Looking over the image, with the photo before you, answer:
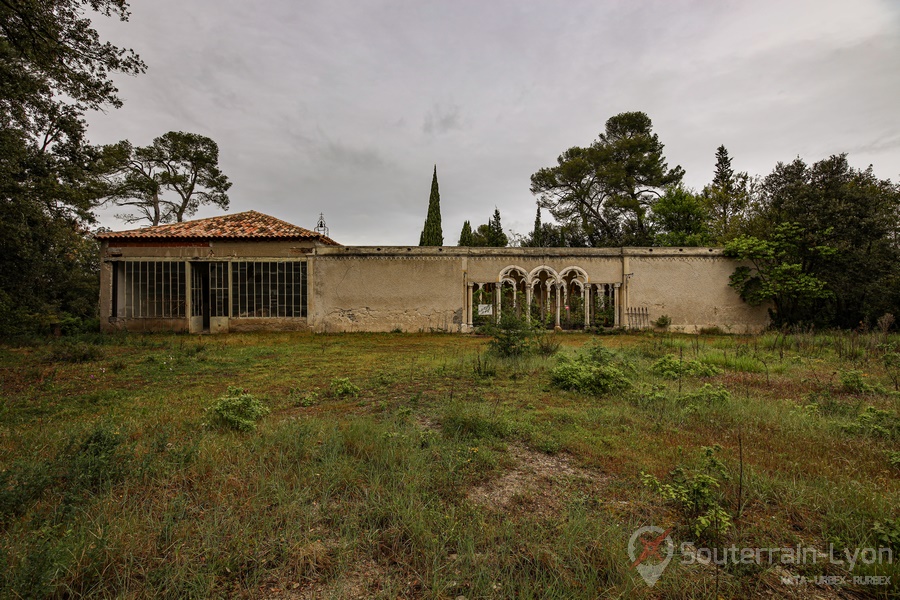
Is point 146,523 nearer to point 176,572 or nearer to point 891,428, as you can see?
point 176,572

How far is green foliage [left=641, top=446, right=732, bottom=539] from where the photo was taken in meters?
2.48

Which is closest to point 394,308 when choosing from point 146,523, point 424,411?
point 424,411

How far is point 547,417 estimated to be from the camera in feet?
16.0

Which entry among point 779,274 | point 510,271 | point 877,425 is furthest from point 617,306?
point 877,425

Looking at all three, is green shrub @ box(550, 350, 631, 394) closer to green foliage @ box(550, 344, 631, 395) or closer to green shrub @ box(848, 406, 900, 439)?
green foliage @ box(550, 344, 631, 395)

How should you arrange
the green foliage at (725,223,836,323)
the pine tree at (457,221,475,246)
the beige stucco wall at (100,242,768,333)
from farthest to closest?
the pine tree at (457,221,475,246) → the beige stucco wall at (100,242,768,333) → the green foliage at (725,223,836,323)

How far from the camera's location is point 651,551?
230cm

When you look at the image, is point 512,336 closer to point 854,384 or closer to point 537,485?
point 854,384

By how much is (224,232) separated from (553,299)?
1524 cm

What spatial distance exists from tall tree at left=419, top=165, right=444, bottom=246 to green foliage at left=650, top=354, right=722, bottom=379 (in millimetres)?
24410

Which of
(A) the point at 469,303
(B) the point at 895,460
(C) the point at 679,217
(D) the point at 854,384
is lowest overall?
(B) the point at 895,460

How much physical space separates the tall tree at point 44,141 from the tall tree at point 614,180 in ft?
90.1

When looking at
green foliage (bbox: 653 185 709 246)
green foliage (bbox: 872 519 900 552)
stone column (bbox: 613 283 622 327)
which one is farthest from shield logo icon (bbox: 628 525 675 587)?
green foliage (bbox: 653 185 709 246)

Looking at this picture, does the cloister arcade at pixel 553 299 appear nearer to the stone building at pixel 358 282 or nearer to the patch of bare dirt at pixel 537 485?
the stone building at pixel 358 282
